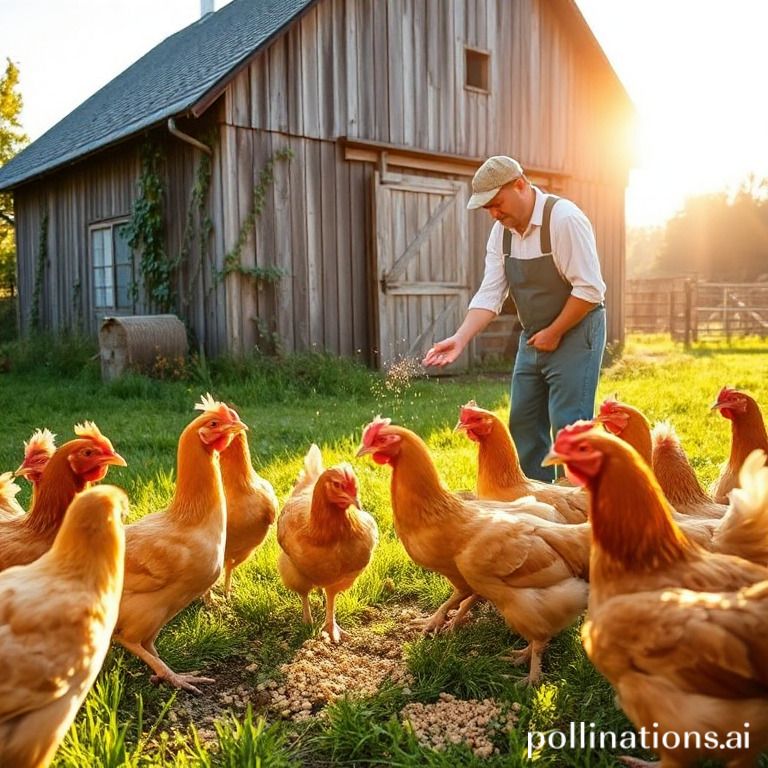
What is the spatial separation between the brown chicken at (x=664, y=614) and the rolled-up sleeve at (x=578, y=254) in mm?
2030

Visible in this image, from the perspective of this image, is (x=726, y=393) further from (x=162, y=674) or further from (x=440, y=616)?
(x=162, y=674)

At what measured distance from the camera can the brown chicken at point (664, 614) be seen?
203 centimetres

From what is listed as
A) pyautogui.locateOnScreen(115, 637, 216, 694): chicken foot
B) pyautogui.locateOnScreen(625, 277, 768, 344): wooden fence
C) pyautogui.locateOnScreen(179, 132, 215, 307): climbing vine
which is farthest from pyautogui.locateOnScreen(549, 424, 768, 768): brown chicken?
pyautogui.locateOnScreen(625, 277, 768, 344): wooden fence

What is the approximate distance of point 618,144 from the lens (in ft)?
52.0

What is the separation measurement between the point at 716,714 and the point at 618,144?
15.7 meters

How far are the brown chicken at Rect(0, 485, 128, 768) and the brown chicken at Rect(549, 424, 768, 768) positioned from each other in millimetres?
1506

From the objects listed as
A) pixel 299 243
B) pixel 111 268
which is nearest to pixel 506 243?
pixel 299 243

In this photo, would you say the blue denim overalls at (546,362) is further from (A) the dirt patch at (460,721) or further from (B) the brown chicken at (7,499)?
(B) the brown chicken at (7,499)

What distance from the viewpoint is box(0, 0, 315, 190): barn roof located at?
10602mm

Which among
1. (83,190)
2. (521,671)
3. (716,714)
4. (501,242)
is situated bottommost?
(521,671)

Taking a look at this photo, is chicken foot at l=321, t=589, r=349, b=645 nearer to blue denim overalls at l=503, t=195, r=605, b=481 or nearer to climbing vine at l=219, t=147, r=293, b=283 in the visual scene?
blue denim overalls at l=503, t=195, r=605, b=481

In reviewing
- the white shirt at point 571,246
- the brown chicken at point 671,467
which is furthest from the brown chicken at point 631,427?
the white shirt at point 571,246

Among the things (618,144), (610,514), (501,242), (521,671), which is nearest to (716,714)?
(610,514)

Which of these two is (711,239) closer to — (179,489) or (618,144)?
(618,144)
